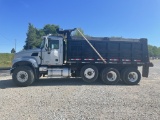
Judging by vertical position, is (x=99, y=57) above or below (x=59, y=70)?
above

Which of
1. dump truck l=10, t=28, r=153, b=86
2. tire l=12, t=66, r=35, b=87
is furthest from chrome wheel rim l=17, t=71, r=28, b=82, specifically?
dump truck l=10, t=28, r=153, b=86

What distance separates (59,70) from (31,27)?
5984 cm

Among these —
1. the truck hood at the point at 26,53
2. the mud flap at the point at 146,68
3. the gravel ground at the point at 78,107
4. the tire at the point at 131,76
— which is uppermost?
the truck hood at the point at 26,53

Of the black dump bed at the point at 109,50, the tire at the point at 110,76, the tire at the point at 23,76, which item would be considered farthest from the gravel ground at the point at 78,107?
the black dump bed at the point at 109,50

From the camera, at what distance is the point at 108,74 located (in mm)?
12672

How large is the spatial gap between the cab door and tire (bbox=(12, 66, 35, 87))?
49.1 inches

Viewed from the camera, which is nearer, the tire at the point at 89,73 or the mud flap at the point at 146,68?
the tire at the point at 89,73

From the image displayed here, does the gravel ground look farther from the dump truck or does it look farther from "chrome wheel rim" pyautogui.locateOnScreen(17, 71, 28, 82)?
the dump truck

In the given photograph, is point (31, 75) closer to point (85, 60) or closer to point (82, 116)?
point (85, 60)

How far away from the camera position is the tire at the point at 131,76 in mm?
12734

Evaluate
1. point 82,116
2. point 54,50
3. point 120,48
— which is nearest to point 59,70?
point 54,50

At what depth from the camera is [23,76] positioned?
11773 millimetres

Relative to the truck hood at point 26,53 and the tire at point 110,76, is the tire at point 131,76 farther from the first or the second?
the truck hood at point 26,53

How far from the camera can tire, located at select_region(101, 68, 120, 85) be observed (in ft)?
41.2
